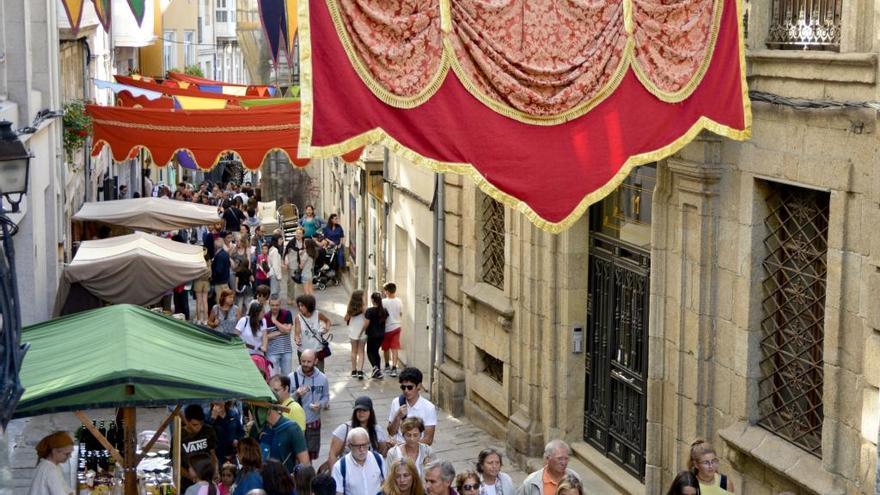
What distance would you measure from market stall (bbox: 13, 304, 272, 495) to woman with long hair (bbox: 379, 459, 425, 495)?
1.33 meters

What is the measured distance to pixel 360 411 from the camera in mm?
10781

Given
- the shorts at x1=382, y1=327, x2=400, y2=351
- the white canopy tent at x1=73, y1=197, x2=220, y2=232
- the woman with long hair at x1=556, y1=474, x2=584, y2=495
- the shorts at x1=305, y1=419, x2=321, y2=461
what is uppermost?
the white canopy tent at x1=73, y1=197, x2=220, y2=232

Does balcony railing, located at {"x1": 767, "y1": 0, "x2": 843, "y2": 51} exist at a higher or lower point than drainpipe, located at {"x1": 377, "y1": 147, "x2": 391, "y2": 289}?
higher

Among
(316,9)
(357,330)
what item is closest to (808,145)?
(316,9)

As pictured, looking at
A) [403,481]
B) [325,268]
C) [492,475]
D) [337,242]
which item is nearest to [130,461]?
[403,481]

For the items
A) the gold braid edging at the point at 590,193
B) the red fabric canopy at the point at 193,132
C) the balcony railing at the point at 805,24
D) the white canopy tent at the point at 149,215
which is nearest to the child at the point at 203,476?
the gold braid edging at the point at 590,193

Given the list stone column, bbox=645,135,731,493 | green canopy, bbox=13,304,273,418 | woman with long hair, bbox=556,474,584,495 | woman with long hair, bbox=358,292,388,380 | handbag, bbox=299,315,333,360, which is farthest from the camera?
woman with long hair, bbox=358,292,388,380

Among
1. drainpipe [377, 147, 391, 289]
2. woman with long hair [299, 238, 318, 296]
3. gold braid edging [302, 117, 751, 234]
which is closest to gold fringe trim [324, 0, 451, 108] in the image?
gold braid edging [302, 117, 751, 234]

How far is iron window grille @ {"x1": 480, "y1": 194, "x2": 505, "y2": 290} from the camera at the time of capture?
54.8 ft

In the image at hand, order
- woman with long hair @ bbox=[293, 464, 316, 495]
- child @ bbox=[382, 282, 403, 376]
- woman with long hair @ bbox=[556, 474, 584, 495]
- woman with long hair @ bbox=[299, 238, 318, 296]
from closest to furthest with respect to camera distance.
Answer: woman with long hair @ bbox=[556, 474, 584, 495] < woman with long hair @ bbox=[293, 464, 316, 495] < child @ bbox=[382, 282, 403, 376] < woman with long hair @ bbox=[299, 238, 318, 296]

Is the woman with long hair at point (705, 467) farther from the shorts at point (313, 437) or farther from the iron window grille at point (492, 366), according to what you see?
the iron window grille at point (492, 366)

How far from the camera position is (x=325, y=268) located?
29531 mm

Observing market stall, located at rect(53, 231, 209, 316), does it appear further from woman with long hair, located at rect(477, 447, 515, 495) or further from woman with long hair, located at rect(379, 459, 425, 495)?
woman with long hair, located at rect(379, 459, 425, 495)

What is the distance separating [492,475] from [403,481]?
0.92 meters
